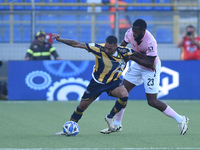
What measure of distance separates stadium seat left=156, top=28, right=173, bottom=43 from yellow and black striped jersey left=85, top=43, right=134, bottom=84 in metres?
5.99

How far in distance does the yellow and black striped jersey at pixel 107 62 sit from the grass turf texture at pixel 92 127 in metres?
0.88

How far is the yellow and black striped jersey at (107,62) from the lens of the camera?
5.34 m

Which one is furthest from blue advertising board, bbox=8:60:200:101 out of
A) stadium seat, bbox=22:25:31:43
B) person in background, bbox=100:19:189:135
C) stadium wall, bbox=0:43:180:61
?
Result: person in background, bbox=100:19:189:135

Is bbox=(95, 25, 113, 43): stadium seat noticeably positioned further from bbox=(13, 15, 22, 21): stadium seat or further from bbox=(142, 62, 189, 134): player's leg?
bbox=(142, 62, 189, 134): player's leg

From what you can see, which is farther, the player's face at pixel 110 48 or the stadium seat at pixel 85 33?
the stadium seat at pixel 85 33

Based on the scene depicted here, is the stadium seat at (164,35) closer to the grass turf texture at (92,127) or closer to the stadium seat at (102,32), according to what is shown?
the stadium seat at (102,32)

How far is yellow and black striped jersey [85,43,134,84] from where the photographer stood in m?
5.34

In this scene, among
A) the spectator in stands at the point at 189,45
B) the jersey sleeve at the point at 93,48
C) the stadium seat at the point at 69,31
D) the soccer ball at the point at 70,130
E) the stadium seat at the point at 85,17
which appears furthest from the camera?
the stadium seat at the point at 69,31

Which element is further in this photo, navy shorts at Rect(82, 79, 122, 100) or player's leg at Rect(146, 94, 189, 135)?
player's leg at Rect(146, 94, 189, 135)

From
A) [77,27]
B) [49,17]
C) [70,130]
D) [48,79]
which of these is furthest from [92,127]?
[49,17]

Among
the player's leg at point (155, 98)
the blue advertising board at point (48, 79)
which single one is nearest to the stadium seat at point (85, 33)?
the blue advertising board at point (48, 79)

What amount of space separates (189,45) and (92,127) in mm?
5433

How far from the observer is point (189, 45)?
10.4 meters

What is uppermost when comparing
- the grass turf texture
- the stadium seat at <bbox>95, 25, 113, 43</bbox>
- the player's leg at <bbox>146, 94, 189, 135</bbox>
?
the stadium seat at <bbox>95, 25, 113, 43</bbox>
